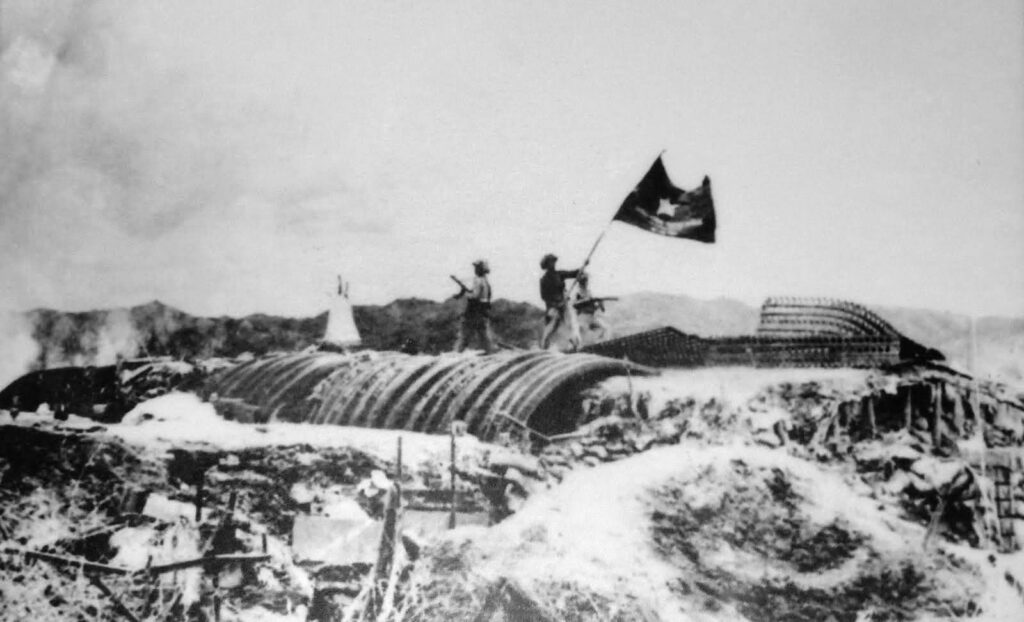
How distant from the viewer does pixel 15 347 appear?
13.3ft

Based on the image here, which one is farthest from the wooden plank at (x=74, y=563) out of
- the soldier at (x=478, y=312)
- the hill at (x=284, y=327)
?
the soldier at (x=478, y=312)

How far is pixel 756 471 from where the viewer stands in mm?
3438

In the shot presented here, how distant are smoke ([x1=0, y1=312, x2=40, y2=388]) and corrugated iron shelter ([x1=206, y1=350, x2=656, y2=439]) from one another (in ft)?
3.20

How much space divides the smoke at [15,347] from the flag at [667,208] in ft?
10.6

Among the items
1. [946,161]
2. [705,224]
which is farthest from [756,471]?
[946,161]

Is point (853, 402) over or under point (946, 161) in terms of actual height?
under

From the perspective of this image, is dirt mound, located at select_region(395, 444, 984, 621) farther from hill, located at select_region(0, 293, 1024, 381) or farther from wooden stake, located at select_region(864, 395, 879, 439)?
hill, located at select_region(0, 293, 1024, 381)

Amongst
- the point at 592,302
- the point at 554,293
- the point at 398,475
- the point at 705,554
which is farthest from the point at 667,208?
the point at 398,475

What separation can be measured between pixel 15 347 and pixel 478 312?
2.52 metres

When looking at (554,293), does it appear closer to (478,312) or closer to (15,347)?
(478,312)

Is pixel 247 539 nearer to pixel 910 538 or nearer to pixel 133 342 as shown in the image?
pixel 133 342

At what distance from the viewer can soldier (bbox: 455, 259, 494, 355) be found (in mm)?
3924

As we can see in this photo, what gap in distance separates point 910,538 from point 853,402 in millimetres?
627

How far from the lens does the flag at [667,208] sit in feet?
12.5
